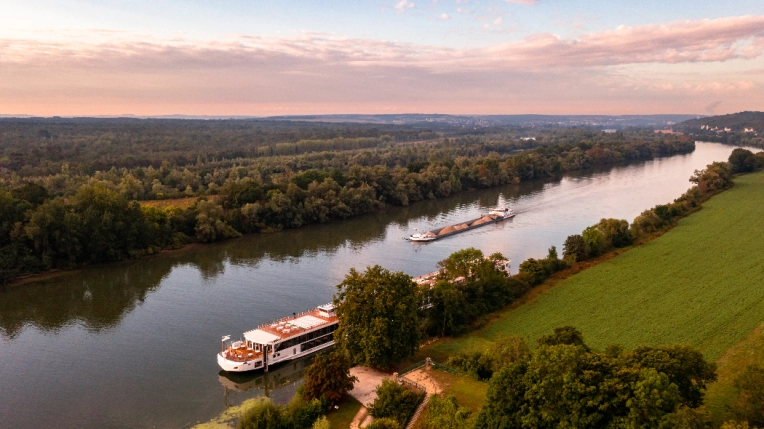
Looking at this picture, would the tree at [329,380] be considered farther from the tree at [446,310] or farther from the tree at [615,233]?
the tree at [615,233]

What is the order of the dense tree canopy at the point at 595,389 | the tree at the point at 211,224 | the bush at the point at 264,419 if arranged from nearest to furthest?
the dense tree canopy at the point at 595,389, the bush at the point at 264,419, the tree at the point at 211,224

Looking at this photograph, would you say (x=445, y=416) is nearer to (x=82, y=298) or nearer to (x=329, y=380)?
(x=329, y=380)

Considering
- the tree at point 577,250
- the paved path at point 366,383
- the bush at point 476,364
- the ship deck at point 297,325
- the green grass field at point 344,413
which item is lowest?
the green grass field at point 344,413

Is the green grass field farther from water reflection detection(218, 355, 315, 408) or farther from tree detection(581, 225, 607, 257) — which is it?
tree detection(581, 225, 607, 257)

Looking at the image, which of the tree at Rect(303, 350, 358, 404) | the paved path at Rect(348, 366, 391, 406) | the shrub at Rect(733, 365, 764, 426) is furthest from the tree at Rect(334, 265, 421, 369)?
the shrub at Rect(733, 365, 764, 426)

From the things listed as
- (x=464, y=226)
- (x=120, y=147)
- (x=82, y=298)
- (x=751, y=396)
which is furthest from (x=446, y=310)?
(x=120, y=147)

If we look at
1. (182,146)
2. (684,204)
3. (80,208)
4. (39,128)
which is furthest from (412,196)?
(39,128)

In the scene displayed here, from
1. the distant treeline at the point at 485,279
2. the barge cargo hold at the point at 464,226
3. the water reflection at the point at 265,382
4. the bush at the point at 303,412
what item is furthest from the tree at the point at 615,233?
the bush at the point at 303,412

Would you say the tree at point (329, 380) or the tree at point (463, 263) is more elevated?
the tree at point (463, 263)
